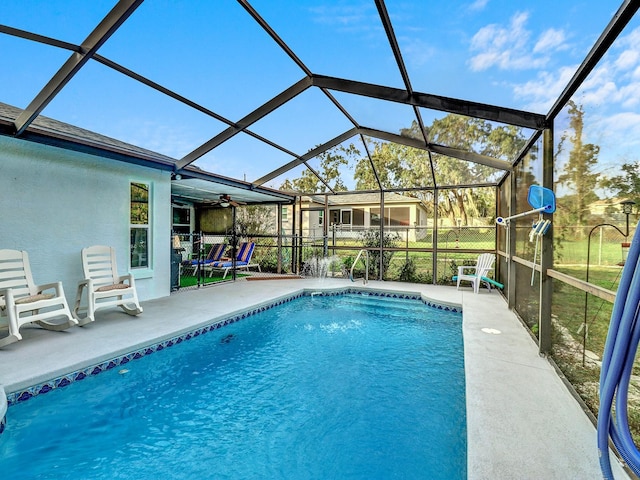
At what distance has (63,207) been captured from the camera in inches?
198

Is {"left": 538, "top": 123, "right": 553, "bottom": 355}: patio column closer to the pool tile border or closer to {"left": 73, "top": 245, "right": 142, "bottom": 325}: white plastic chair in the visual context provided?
the pool tile border

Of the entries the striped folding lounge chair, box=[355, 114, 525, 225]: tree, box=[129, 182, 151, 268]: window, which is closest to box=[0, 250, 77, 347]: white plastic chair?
box=[129, 182, 151, 268]: window

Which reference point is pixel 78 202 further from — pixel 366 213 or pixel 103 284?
pixel 366 213

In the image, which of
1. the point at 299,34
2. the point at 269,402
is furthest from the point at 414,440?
the point at 299,34

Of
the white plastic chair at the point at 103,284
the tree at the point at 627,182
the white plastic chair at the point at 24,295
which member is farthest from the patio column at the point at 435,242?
the white plastic chair at the point at 24,295

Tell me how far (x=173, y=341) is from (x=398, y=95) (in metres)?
4.77

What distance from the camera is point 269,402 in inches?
125

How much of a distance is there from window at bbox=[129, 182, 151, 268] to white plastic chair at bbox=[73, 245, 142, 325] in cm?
78

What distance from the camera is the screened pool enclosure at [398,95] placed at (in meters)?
2.66

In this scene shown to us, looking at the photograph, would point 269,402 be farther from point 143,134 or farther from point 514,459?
point 143,134

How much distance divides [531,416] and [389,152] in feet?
23.9

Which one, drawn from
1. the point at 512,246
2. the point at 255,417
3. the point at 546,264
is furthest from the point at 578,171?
the point at 255,417

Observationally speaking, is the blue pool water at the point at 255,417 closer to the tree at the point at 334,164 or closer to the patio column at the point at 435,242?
the patio column at the point at 435,242

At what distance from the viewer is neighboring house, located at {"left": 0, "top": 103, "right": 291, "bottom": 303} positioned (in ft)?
14.8
